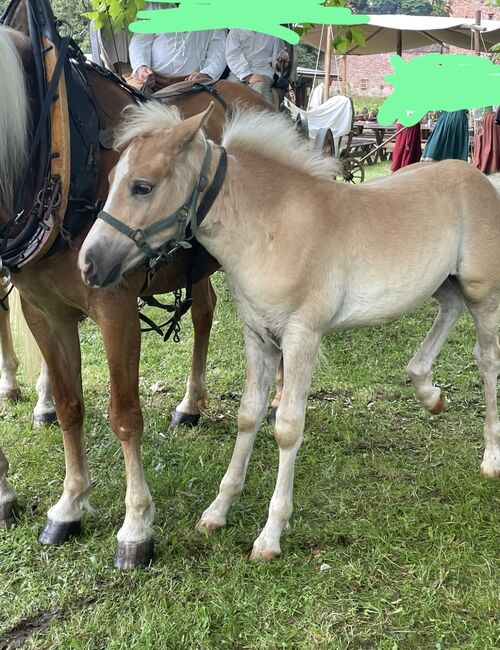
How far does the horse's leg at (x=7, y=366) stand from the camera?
437 cm

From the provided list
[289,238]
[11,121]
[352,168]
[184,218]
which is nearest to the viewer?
[11,121]

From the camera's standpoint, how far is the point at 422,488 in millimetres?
3131

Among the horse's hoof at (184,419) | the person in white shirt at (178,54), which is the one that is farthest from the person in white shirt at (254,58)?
the horse's hoof at (184,419)

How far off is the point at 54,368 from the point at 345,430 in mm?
1851

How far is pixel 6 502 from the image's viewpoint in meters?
2.88

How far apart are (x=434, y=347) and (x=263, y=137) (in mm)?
1489

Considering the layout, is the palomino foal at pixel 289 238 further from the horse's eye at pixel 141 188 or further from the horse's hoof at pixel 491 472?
the horse's hoof at pixel 491 472

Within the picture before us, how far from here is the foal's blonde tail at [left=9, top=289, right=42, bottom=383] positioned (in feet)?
13.0

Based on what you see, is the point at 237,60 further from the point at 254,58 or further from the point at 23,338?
the point at 23,338

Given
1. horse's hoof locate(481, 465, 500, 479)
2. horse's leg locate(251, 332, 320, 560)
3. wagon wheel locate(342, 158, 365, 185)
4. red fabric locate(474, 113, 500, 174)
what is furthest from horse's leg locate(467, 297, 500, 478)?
red fabric locate(474, 113, 500, 174)

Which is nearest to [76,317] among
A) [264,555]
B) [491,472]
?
[264,555]

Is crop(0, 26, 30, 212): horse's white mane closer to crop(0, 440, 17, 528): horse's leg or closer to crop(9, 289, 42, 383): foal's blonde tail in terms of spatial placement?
crop(0, 440, 17, 528): horse's leg

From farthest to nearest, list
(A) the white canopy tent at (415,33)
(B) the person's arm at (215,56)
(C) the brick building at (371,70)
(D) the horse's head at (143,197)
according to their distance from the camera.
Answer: (C) the brick building at (371,70)
(A) the white canopy tent at (415,33)
(B) the person's arm at (215,56)
(D) the horse's head at (143,197)

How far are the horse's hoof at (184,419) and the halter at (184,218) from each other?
1.82 metres
